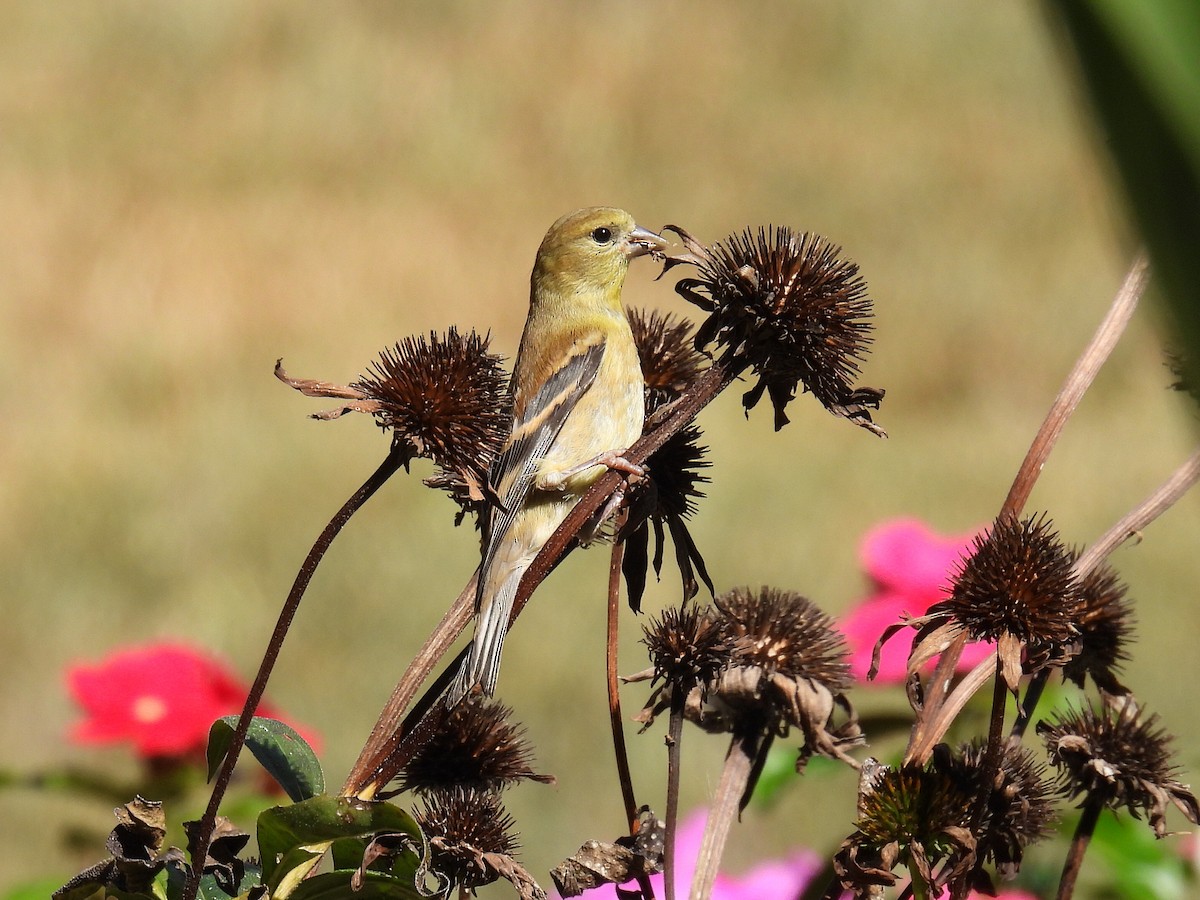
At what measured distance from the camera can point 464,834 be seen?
133 centimetres

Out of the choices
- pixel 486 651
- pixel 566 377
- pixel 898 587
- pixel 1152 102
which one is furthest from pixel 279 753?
pixel 898 587

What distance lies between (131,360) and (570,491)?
6.90m

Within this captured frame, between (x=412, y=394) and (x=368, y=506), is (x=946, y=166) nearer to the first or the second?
(x=368, y=506)

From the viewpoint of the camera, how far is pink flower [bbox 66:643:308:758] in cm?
318

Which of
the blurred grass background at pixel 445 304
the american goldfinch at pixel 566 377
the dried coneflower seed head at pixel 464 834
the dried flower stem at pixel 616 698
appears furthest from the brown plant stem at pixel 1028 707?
the blurred grass background at pixel 445 304

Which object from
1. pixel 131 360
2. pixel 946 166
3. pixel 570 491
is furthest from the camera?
pixel 946 166

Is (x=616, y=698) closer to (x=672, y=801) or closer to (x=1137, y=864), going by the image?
(x=672, y=801)

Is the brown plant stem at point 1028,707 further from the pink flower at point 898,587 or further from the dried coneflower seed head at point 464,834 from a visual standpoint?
the pink flower at point 898,587

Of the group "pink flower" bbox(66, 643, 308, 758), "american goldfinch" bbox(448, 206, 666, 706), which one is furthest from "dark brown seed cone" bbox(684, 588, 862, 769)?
"pink flower" bbox(66, 643, 308, 758)

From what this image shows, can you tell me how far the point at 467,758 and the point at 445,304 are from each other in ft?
26.9

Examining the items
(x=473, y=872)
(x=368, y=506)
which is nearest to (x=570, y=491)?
(x=473, y=872)

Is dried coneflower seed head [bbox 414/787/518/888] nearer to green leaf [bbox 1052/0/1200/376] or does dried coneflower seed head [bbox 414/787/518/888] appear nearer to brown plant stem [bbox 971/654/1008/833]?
brown plant stem [bbox 971/654/1008/833]

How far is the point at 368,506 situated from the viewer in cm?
812

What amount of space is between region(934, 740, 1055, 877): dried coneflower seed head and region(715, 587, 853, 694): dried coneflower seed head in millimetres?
232
